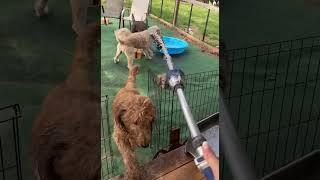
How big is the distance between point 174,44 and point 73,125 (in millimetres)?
202

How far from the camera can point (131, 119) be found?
0.57m

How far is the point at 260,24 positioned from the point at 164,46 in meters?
0.22

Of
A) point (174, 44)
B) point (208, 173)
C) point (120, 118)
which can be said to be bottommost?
point (208, 173)

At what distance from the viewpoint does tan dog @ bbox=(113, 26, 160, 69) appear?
0.56 m

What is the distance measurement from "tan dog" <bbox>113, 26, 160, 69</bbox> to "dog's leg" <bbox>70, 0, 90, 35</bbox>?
0.05 metres

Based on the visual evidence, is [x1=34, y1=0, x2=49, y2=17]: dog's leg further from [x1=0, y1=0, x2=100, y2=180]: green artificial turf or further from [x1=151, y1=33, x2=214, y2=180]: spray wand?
[x1=151, y1=33, x2=214, y2=180]: spray wand

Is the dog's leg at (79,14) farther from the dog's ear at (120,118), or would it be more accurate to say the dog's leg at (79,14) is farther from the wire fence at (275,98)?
the wire fence at (275,98)

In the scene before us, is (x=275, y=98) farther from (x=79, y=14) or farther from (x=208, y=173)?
(x=79, y=14)

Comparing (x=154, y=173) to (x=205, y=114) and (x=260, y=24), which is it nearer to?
(x=205, y=114)

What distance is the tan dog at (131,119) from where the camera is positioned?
568 millimetres

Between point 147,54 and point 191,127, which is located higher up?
point 147,54

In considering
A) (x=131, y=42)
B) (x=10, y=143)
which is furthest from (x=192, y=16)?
(x=10, y=143)

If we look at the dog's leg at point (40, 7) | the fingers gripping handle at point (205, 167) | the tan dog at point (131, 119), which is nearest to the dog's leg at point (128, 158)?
the tan dog at point (131, 119)

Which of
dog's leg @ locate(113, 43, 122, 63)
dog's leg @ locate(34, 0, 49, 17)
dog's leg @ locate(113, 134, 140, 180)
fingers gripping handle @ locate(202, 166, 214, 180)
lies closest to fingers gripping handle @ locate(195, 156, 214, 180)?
fingers gripping handle @ locate(202, 166, 214, 180)
